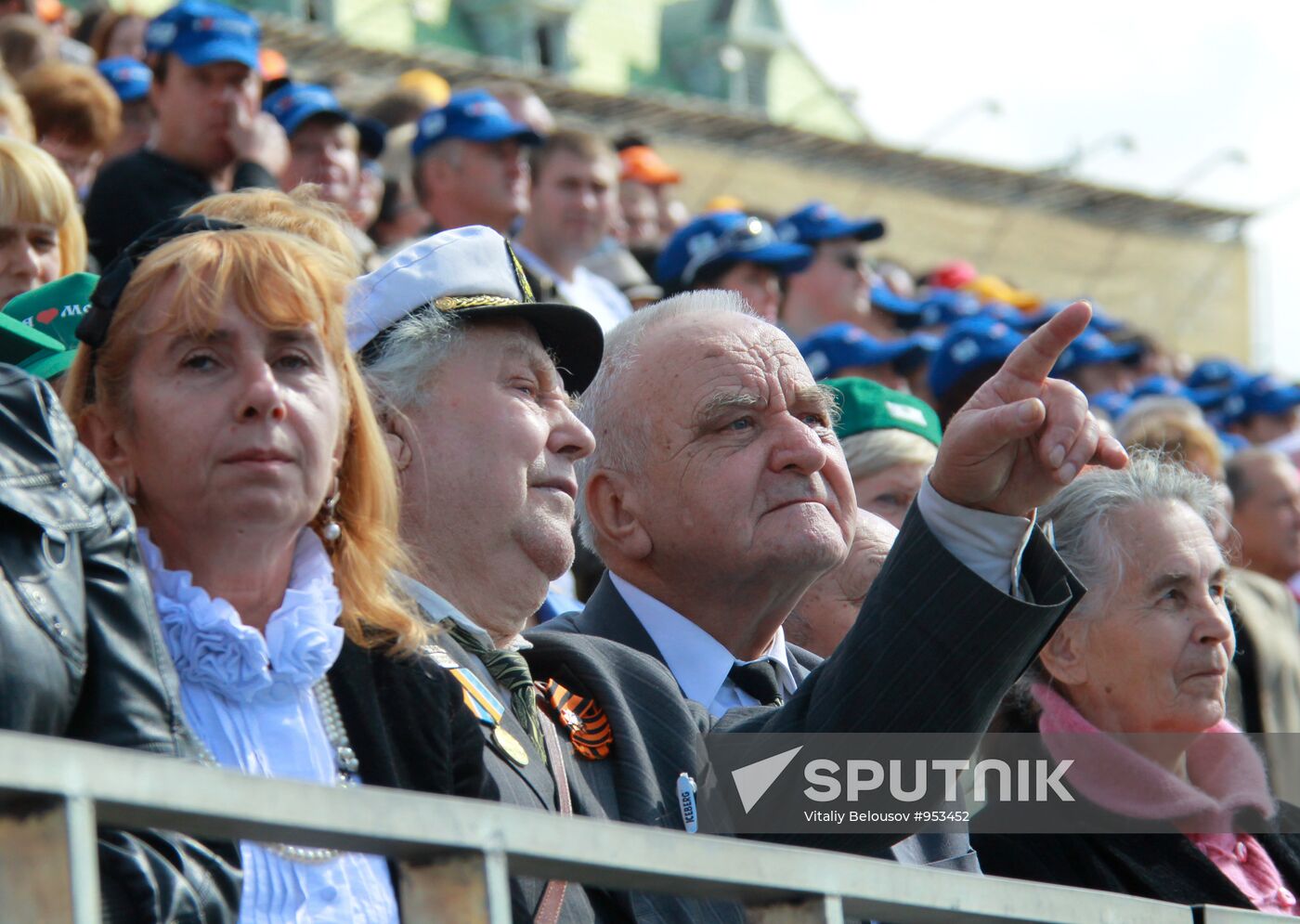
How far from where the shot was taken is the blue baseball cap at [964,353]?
6.98 metres

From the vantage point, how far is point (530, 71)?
70.4 ft

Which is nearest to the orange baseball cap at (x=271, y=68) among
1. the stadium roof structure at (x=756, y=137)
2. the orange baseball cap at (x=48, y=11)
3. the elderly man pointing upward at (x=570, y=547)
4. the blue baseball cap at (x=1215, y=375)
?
the orange baseball cap at (x=48, y=11)

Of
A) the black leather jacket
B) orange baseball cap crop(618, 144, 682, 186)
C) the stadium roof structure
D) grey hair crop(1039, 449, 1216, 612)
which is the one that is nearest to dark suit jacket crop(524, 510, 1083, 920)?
the black leather jacket

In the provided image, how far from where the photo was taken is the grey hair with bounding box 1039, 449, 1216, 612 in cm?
433

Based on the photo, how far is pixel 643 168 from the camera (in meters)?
10.8

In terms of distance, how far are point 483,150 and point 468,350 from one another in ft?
12.8

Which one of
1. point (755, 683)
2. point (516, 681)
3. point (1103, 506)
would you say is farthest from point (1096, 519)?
point (516, 681)

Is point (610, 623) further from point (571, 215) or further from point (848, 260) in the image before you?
point (848, 260)

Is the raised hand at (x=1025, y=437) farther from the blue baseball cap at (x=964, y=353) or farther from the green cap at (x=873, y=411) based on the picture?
the blue baseball cap at (x=964, y=353)

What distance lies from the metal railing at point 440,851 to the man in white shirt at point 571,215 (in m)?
5.20

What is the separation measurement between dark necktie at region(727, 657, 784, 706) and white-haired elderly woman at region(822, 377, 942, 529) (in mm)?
1212

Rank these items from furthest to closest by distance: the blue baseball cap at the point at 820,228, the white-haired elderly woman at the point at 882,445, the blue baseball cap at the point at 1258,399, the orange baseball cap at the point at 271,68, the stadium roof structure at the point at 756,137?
the stadium roof structure at the point at 756,137 → the blue baseball cap at the point at 1258,399 → the blue baseball cap at the point at 820,228 → the orange baseball cap at the point at 271,68 → the white-haired elderly woman at the point at 882,445

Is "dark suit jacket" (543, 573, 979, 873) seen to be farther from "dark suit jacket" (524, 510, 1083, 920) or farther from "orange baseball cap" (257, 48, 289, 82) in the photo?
"orange baseball cap" (257, 48, 289, 82)

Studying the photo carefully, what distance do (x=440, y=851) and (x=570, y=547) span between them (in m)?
1.71
